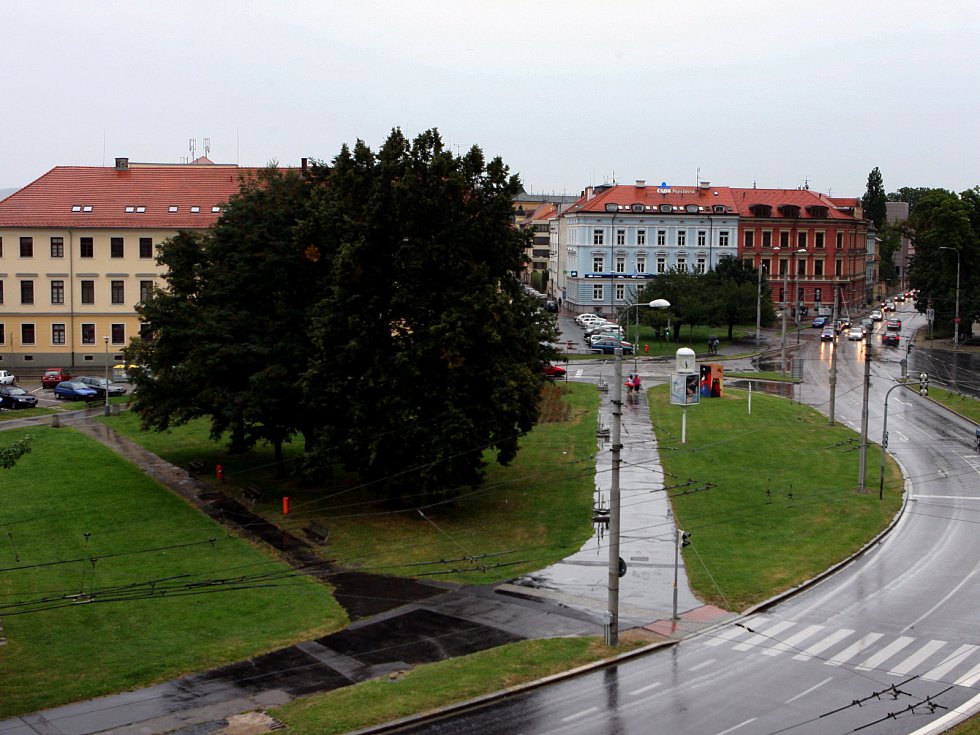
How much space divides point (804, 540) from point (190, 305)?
95.3ft

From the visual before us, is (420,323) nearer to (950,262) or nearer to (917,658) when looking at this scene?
(917,658)

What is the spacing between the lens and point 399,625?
3122 centimetres

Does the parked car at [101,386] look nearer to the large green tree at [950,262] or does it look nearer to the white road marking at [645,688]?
the white road marking at [645,688]

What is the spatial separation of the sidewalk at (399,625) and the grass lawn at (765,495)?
1628mm

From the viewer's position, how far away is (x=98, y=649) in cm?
2877

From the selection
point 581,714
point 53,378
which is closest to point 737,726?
point 581,714

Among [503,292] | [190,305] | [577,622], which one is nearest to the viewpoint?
[577,622]

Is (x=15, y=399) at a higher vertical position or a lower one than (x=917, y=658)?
higher

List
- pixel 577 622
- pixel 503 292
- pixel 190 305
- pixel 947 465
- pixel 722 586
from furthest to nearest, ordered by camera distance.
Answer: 1. pixel 947 465
2. pixel 190 305
3. pixel 503 292
4. pixel 722 586
5. pixel 577 622

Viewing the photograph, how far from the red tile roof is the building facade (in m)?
43.1

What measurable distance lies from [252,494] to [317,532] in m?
7.13

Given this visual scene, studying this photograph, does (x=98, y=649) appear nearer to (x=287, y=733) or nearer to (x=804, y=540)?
(x=287, y=733)

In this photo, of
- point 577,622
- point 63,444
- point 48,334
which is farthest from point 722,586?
point 48,334

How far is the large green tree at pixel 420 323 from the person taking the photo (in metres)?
41.4
